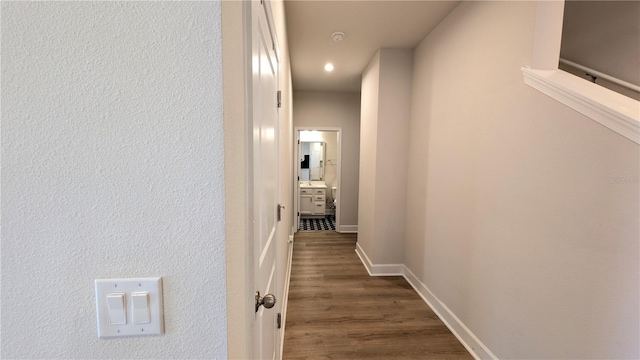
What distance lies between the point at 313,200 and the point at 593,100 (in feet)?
16.6

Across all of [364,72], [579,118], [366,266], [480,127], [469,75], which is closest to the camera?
[579,118]

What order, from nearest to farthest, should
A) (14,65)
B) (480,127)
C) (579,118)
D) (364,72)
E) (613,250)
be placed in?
1. (14,65)
2. (613,250)
3. (579,118)
4. (480,127)
5. (364,72)

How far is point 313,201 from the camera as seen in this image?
588 centimetres

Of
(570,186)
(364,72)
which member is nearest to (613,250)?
(570,186)

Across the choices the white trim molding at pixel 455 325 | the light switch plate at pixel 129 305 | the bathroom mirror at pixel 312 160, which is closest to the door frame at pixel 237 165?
the light switch plate at pixel 129 305

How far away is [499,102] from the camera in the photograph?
157cm

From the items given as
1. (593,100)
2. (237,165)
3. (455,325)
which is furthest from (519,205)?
(237,165)

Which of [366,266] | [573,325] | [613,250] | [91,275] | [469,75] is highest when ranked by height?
[469,75]

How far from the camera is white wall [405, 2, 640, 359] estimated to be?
102 centimetres

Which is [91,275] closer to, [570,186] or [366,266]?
[570,186]

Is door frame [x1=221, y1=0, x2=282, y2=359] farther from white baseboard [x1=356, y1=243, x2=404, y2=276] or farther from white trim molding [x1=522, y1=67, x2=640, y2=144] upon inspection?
white baseboard [x1=356, y1=243, x2=404, y2=276]

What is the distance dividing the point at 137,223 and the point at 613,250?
165 centimetres

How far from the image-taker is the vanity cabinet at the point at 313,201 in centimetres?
585

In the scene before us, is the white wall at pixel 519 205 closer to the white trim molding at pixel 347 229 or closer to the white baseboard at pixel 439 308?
the white baseboard at pixel 439 308
